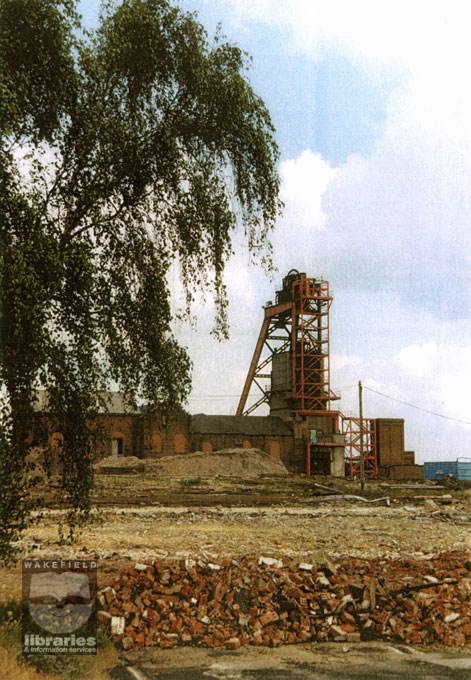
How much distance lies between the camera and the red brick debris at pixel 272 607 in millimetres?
8078

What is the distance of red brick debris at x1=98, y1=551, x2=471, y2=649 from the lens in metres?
8.08

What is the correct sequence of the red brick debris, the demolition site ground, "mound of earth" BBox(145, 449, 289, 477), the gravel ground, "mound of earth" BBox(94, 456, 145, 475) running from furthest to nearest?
"mound of earth" BBox(145, 449, 289, 477) < "mound of earth" BBox(94, 456, 145, 475) < the gravel ground < the red brick debris < the demolition site ground

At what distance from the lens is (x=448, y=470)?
61.5 metres

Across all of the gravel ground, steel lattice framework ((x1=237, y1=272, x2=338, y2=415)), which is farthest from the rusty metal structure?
the gravel ground

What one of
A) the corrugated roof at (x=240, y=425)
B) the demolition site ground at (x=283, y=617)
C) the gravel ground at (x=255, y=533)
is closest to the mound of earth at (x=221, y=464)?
the corrugated roof at (x=240, y=425)

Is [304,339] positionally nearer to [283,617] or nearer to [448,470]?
[448,470]

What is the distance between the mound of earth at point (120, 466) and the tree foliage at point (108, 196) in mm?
41985

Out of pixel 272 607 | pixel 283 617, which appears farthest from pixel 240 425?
pixel 283 617

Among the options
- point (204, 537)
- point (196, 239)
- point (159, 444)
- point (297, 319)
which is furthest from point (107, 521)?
point (297, 319)

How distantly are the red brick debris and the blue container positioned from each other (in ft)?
179

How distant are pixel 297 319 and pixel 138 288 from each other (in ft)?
169

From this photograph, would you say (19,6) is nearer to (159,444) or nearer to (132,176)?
(132,176)

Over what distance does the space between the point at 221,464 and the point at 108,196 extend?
4822cm

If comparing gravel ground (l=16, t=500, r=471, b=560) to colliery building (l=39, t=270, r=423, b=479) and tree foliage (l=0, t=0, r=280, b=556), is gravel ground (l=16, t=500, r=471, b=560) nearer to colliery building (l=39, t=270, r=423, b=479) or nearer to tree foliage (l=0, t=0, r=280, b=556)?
tree foliage (l=0, t=0, r=280, b=556)
